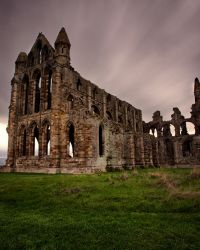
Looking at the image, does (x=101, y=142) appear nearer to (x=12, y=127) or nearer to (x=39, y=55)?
(x=12, y=127)

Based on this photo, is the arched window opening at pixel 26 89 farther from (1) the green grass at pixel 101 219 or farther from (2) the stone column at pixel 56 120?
(1) the green grass at pixel 101 219

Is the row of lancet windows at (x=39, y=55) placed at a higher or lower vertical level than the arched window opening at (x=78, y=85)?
higher

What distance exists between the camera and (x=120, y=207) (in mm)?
6812

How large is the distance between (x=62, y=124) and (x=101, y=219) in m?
16.8

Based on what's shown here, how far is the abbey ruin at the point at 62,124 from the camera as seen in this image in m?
19.9

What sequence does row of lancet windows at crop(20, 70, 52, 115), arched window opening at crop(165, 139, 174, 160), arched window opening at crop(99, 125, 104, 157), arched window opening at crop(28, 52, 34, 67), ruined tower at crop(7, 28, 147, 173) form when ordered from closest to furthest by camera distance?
1. ruined tower at crop(7, 28, 147, 173)
2. arched window opening at crop(99, 125, 104, 157)
3. row of lancet windows at crop(20, 70, 52, 115)
4. arched window opening at crop(28, 52, 34, 67)
5. arched window opening at crop(165, 139, 174, 160)

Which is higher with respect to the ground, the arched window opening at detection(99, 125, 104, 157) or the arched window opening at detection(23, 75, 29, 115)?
the arched window opening at detection(23, 75, 29, 115)

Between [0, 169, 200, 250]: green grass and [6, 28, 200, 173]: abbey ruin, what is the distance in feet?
35.0

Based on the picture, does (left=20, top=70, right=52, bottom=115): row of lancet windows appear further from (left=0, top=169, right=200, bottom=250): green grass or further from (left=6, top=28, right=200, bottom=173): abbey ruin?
(left=0, top=169, right=200, bottom=250): green grass

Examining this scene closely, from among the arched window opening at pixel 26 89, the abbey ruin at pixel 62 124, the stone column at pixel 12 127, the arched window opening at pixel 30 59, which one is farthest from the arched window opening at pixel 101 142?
the arched window opening at pixel 30 59

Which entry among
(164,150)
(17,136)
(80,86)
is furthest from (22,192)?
(164,150)

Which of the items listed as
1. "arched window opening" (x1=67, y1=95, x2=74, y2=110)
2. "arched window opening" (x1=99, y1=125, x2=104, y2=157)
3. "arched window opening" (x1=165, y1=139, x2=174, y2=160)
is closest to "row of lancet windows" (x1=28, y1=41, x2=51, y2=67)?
"arched window opening" (x1=67, y1=95, x2=74, y2=110)

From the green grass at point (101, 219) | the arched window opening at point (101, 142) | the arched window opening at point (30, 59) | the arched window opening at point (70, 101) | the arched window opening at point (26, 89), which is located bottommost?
the green grass at point (101, 219)

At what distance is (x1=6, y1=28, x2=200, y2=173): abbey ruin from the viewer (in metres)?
19.9
